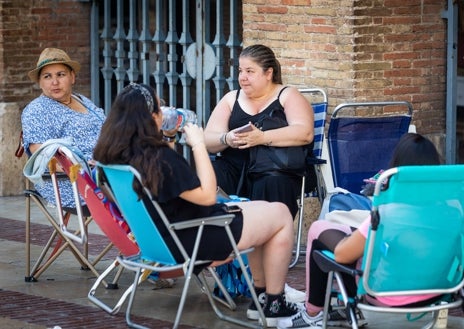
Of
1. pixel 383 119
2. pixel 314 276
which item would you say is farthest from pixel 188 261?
pixel 383 119

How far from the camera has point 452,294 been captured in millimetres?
6551

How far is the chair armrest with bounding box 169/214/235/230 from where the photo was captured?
6812 millimetres

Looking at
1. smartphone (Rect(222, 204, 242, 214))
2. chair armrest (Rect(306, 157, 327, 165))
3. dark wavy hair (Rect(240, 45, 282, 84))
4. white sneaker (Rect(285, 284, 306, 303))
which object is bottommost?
white sneaker (Rect(285, 284, 306, 303))

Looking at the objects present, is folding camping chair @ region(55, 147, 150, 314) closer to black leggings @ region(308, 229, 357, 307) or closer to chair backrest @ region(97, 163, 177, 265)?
chair backrest @ region(97, 163, 177, 265)

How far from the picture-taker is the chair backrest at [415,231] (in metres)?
6.16

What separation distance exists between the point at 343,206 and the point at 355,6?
2.52m

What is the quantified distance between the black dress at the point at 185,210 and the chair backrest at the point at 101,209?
61 cm

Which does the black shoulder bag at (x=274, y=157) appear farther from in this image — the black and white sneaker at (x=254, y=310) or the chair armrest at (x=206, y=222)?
the chair armrest at (x=206, y=222)

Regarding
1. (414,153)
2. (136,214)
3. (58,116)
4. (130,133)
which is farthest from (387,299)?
(58,116)

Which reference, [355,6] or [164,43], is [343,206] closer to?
[355,6]

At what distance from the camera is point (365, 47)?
962 centimetres

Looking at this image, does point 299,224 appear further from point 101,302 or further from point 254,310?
point 101,302

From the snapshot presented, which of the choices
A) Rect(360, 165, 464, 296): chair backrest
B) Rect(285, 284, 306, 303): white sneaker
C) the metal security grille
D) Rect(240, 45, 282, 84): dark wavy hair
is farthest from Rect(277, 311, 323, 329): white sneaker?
the metal security grille

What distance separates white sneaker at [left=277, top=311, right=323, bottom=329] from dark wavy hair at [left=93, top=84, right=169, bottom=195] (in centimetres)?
124
